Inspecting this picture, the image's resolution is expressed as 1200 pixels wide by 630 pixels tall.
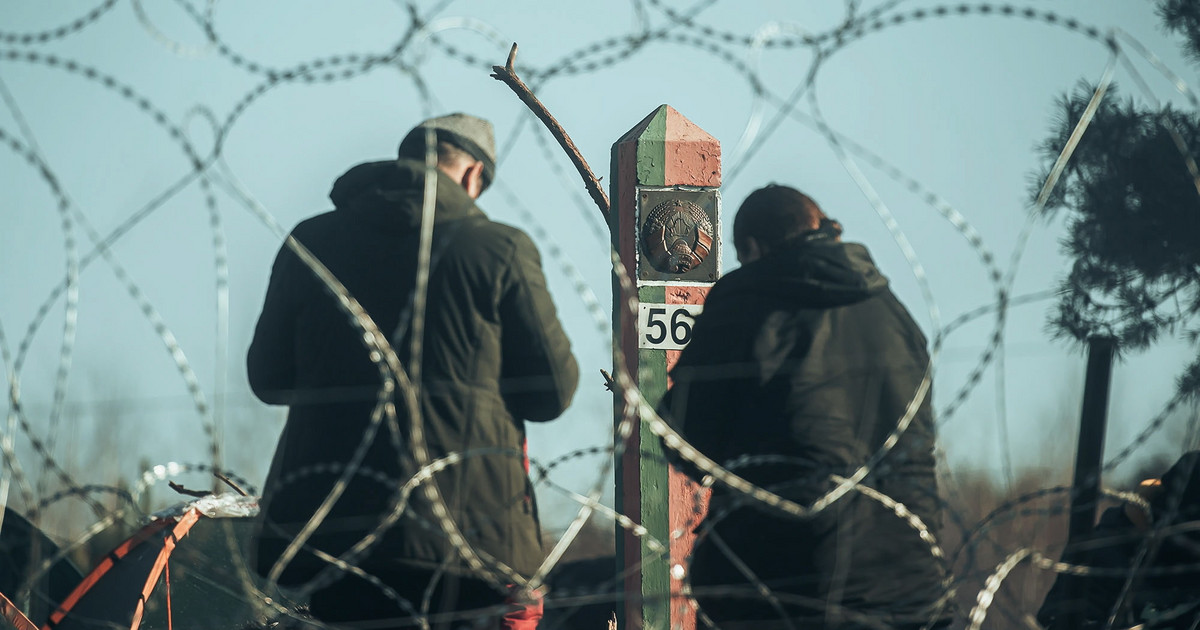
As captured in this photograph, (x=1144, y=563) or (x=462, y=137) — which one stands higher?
(x=462, y=137)

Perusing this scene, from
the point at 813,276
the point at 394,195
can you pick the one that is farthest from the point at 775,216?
the point at 394,195

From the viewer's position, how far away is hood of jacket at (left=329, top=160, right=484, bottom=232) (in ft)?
9.20

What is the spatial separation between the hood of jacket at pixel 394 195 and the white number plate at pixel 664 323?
→ 137 centimetres

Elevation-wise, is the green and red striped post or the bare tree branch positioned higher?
the bare tree branch

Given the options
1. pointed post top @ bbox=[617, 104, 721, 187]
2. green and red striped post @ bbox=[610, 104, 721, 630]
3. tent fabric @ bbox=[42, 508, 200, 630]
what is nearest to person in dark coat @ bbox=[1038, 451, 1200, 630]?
green and red striped post @ bbox=[610, 104, 721, 630]

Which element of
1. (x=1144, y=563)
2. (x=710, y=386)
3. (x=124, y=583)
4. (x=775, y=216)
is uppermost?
(x=775, y=216)

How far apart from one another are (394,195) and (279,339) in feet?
1.48

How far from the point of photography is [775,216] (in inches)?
117

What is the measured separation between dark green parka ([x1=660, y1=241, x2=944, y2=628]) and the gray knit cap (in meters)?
0.68

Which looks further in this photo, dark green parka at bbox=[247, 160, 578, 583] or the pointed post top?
the pointed post top

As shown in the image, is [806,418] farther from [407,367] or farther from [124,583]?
[124,583]

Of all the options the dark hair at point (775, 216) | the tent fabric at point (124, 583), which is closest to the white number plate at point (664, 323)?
the dark hair at point (775, 216)

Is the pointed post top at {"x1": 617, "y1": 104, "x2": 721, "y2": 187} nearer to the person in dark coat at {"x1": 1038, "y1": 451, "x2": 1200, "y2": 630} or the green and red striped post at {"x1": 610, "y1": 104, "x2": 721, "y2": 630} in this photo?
the green and red striped post at {"x1": 610, "y1": 104, "x2": 721, "y2": 630}

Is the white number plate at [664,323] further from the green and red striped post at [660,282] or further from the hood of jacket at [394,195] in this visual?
the hood of jacket at [394,195]
